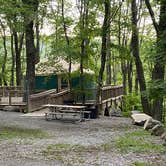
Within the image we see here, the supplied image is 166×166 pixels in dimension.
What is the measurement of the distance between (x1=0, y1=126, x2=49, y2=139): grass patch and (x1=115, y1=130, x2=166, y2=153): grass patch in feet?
7.87

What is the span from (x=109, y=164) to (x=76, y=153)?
1.31 m

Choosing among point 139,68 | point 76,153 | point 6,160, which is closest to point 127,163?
point 76,153

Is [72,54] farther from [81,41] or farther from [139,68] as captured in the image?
[139,68]

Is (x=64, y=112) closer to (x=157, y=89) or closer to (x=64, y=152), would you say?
(x=64, y=152)

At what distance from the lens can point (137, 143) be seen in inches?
388

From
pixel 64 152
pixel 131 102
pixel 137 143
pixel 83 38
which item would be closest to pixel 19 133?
pixel 64 152

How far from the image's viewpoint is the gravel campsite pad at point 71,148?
7492mm

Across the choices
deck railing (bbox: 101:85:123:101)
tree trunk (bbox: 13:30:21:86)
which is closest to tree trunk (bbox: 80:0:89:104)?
deck railing (bbox: 101:85:123:101)

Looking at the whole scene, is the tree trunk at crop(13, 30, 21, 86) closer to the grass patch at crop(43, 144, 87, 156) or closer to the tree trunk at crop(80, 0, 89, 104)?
the tree trunk at crop(80, 0, 89, 104)

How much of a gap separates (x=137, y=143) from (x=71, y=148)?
1910mm

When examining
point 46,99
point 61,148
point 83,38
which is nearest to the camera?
point 61,148

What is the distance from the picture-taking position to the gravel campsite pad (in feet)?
24.6

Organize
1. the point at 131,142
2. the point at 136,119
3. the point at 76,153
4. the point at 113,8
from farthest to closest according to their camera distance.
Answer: the point at 113,8, the point at 136,119, the point at 131,142, the point at 76,153

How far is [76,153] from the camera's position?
8.37m
